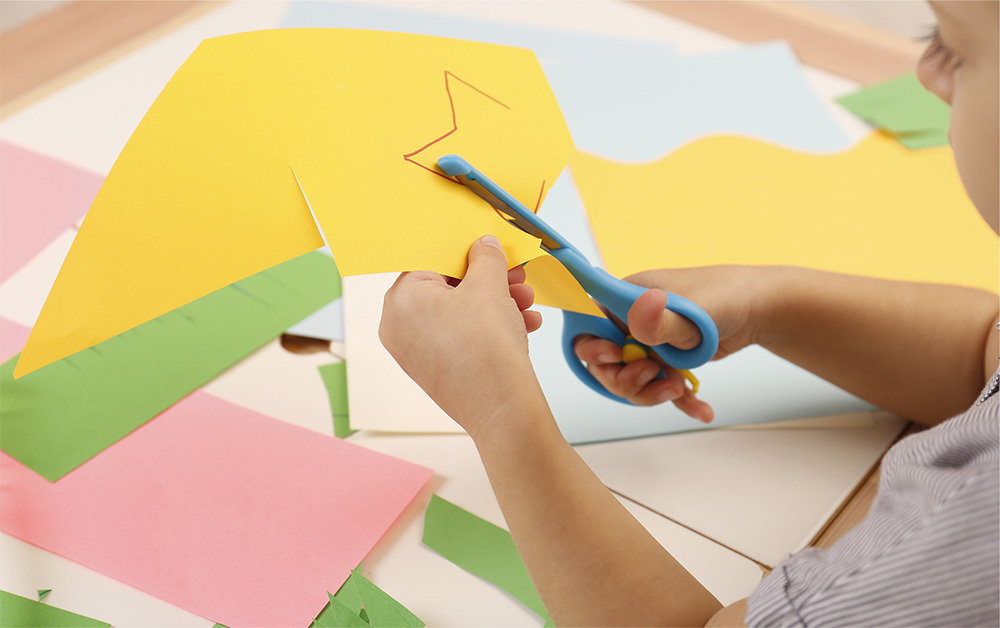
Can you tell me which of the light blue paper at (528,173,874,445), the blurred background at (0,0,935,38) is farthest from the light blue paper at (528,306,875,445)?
the blurred background at (0,0,935,38)

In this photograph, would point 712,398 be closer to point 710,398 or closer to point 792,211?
point 710,398

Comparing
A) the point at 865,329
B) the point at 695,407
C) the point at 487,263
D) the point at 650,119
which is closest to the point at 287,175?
the point at 487,263

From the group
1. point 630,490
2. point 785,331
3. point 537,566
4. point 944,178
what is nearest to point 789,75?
point 944,178

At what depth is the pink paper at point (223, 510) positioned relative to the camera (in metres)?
0.44

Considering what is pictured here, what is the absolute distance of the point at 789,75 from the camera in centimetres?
94

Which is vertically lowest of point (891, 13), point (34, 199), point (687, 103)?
point (34, 199)

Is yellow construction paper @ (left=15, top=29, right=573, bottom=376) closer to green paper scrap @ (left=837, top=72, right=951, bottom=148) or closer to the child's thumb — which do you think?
the child's thumb

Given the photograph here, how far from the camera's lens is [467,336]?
39 centimetres

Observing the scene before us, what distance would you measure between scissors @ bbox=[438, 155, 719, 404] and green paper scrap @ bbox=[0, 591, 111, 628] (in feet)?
0.99

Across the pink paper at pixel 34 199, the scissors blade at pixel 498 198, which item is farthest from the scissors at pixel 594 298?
the pink paper at pixel 34 199

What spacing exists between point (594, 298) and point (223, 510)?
0.84 feet

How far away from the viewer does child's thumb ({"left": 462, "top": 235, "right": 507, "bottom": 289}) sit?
0.41 metres

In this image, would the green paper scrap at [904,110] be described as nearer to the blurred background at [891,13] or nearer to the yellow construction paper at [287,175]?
the yellow construction paper at [287,175]

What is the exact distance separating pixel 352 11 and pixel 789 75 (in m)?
0.53
